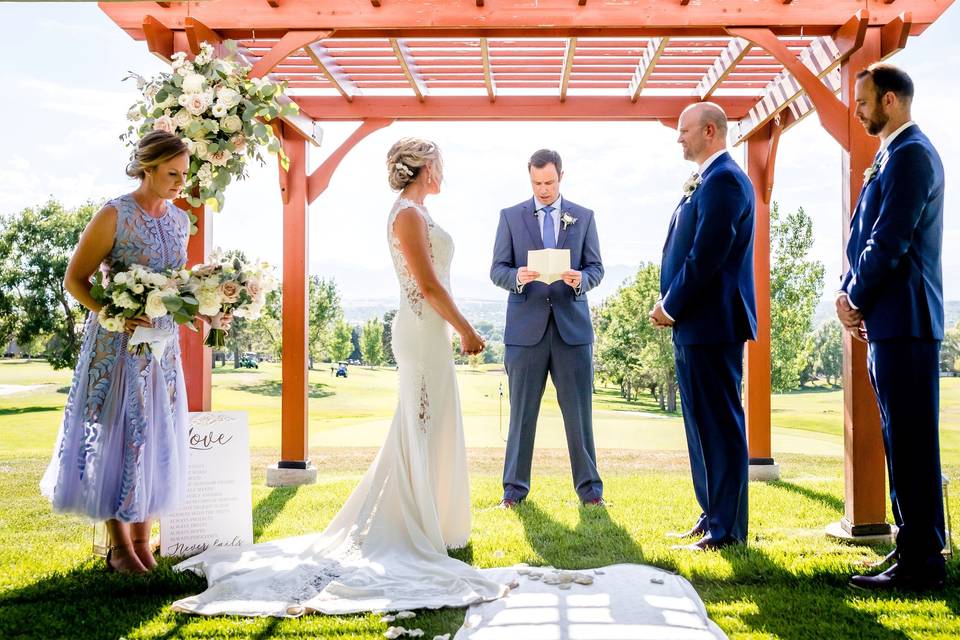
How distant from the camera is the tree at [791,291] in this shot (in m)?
18.6

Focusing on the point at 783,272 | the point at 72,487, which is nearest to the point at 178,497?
the point at 72,487

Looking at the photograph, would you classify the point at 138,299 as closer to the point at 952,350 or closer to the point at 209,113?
the point at 209,113

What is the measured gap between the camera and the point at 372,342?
76.7 ft

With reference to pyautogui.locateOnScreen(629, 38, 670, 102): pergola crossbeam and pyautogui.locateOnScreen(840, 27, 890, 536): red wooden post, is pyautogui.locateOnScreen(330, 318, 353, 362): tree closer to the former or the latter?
pyautogui.locateOnScreen(629, 38, 670, 102): pergola crossbeam

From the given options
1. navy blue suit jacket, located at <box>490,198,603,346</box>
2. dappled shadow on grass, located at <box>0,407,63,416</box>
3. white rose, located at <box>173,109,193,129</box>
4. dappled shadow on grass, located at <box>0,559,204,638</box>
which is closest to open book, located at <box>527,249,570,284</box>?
navy blue suit jacket, located at <box>490,198,603,346</box>

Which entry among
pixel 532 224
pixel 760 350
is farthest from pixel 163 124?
pixel 760 350

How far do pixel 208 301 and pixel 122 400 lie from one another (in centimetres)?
54

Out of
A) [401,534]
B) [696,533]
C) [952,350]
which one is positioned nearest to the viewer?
[401,534]

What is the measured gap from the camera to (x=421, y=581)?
9.84 ft

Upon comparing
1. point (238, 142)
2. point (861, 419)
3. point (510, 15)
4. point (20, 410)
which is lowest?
point (20, 410)

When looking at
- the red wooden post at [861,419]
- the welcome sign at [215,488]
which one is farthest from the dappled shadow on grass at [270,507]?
the red wooden post at [861,419]

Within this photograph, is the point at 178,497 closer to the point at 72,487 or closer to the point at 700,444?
the point at 72,487

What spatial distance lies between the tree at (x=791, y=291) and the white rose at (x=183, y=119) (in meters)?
16.9

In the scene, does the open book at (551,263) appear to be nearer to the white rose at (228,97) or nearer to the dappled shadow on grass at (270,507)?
the white rose at (228,97)
